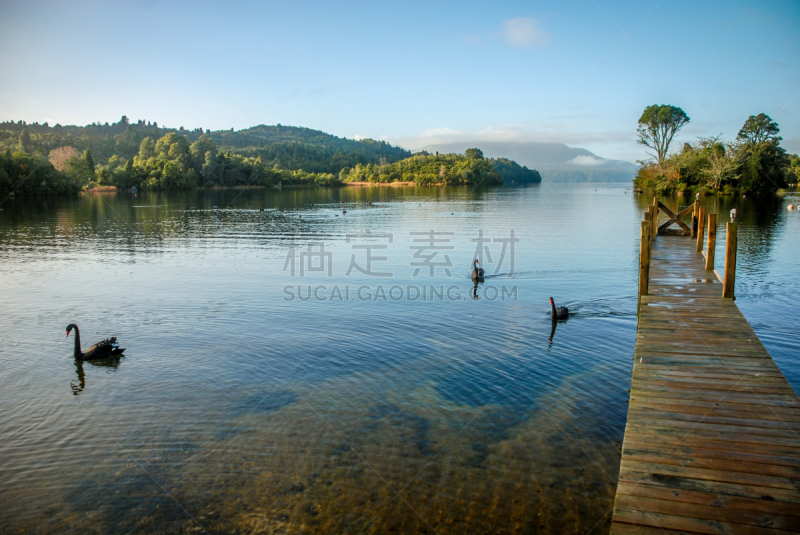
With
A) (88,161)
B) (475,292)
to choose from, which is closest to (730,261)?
(475,292)

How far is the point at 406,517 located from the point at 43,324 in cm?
1543

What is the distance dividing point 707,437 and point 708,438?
24 millimetres

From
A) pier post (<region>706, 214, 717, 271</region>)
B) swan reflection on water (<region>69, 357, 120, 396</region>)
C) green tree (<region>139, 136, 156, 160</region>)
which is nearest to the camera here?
swan reflection on water (<region>69, 357, 120, 396</region>)

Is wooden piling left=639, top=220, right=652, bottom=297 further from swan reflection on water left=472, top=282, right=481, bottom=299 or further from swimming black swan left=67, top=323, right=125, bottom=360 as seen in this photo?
swimming black swan left=67, top=323, right=125, bottom=360

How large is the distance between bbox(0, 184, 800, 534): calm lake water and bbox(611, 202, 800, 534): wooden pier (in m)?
1.33

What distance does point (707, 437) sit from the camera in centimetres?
655

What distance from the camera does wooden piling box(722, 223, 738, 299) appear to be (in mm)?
12703

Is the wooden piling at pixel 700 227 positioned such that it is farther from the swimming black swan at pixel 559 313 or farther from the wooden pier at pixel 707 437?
the wooden pier at pixel 707 437

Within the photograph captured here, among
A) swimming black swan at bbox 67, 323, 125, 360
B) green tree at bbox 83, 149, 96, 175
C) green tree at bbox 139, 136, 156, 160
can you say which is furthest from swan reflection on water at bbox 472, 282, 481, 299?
green tree at bbox 139, 136, 156, 160

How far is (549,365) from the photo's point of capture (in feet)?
40.7

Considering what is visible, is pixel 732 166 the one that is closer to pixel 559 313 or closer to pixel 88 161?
pixel 559 313

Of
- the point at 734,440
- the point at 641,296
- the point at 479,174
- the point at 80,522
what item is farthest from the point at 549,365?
the point at 479,174

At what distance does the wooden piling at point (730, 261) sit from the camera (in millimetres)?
12703

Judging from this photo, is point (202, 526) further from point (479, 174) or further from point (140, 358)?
point (479, 174)
